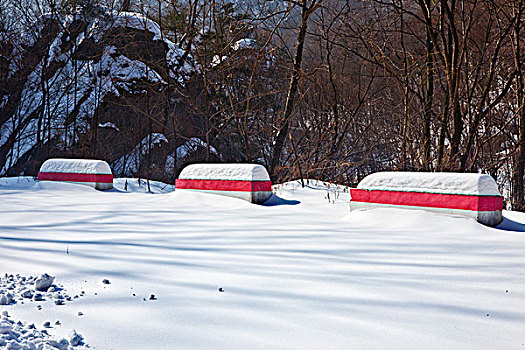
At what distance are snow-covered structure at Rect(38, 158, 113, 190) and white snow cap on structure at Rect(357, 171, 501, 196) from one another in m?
8.37

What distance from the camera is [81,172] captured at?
1250cm

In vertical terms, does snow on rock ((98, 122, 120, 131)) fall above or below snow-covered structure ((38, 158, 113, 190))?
above

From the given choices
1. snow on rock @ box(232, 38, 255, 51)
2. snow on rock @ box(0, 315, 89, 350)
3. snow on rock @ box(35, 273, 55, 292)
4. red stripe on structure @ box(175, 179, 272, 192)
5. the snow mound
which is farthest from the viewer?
snow on rock @ box(232, 38, 255, 51)

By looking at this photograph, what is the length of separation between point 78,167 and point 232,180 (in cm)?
596

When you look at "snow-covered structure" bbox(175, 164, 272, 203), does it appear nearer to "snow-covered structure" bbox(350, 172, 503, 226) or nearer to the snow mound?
"snow-covered structure" bbox(350, 172, 503, 226)

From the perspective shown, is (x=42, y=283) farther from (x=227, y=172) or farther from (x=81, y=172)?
(x=81, y=172)

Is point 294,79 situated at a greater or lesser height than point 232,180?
greater

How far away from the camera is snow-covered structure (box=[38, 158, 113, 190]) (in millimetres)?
12391

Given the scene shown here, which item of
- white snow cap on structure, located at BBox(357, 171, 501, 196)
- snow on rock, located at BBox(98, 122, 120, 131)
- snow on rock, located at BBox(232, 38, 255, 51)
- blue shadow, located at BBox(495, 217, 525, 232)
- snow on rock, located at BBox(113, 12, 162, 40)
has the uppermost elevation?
snow on rock, located at BBox(113, 12, 162, 40)

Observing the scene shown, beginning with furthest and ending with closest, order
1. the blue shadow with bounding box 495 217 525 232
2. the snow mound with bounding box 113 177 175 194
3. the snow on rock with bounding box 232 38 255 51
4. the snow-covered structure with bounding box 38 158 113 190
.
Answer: the snow on rock with bounding box 232 38 255 51
the snow mound with bounding box 113 177 175 194
the snow-covered structure with bounding box 38 158 113 190
the blue shadow with bounding box 495 217 525 232

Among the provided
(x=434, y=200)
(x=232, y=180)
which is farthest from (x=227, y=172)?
(x=434, y=200)

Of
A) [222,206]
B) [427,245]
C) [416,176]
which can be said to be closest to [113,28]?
[222,206]

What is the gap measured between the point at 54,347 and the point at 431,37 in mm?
10515

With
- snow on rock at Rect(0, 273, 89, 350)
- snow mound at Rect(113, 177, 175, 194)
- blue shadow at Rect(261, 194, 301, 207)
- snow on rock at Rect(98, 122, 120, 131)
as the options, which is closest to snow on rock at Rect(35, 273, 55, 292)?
snow on rock at Rect(0, 273, 89, 350)
